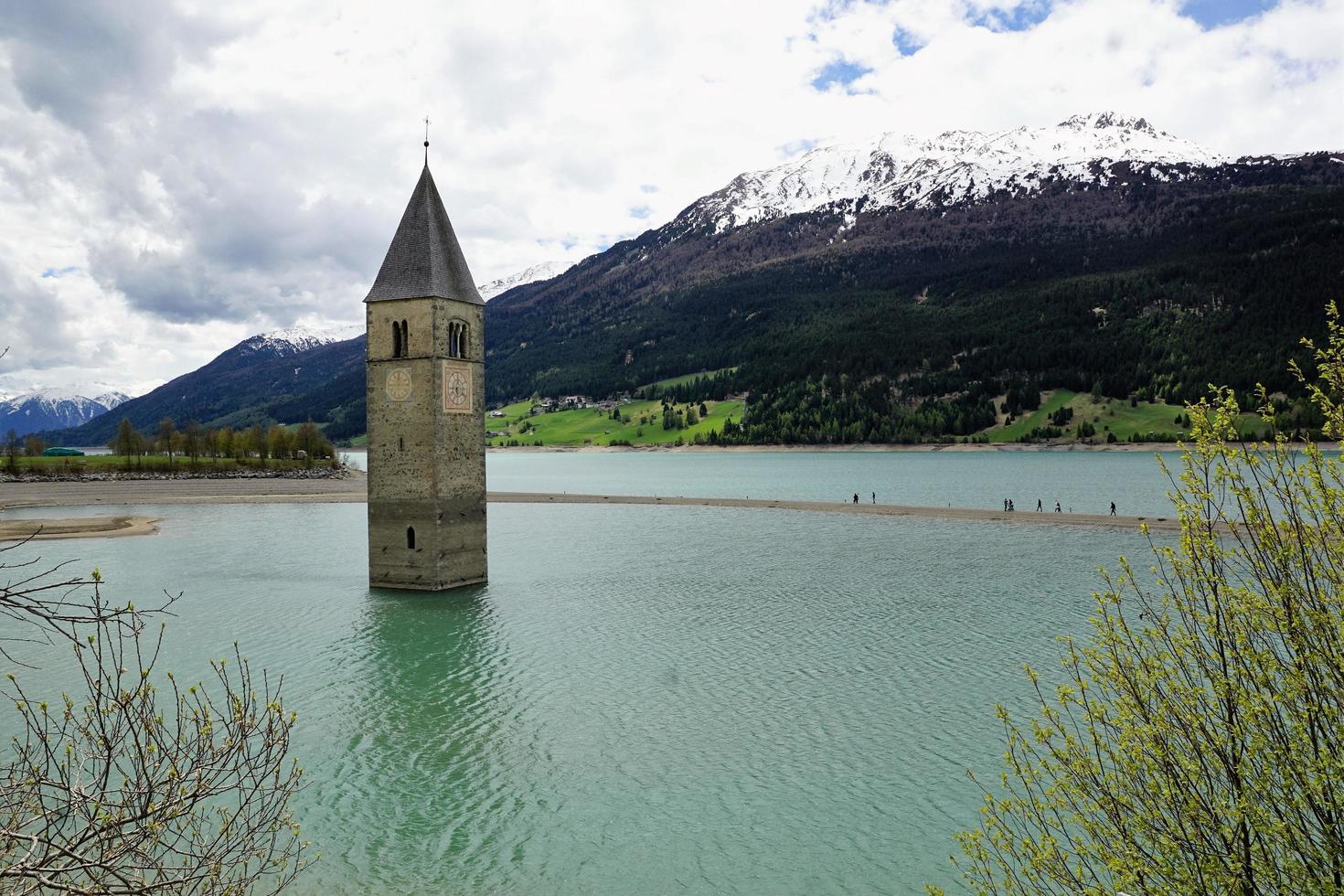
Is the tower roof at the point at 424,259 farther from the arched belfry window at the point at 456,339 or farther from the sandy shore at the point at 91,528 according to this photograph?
the sandy shore at the point at 91,528

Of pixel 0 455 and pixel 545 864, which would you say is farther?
pixel 0 455

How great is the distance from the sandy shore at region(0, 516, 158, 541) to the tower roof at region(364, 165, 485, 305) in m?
37.3

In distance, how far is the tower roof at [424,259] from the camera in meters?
40.0

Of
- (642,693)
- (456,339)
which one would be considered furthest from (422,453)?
(642,693)

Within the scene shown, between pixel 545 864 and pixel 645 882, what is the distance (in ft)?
6.76

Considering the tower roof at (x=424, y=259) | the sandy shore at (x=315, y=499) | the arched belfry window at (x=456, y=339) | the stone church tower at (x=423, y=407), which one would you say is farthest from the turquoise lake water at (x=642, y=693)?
the tower roof at (x=424, y=259)

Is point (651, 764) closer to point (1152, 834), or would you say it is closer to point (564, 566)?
point (1152, 834)

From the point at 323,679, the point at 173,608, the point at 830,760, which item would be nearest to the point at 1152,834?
the point at 830,760

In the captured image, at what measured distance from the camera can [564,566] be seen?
51500 millimetres

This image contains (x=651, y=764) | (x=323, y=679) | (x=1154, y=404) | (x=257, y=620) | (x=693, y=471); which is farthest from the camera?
(x=1154, y=404)

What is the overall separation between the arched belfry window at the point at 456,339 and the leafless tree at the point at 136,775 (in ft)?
54.8

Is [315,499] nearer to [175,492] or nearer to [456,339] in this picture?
[175,492]

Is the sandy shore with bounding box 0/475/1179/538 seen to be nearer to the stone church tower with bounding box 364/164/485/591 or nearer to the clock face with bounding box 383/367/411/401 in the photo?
the stone church tower with bounding box 364/164/485/591

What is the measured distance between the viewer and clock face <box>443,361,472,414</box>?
39.8 meters
